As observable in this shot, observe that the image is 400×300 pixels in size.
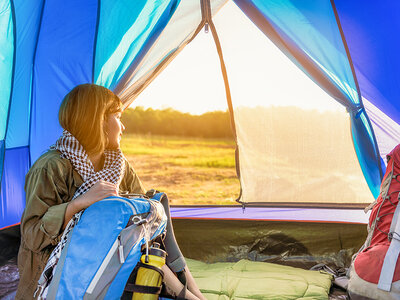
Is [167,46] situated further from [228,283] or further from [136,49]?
[228,283]

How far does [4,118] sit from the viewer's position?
9.04 ft

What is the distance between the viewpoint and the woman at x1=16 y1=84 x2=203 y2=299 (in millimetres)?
1489

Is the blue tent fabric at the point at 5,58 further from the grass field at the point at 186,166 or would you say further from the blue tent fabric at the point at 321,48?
the grass field at the point at 186,166

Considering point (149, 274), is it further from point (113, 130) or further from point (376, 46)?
point (376, 46)

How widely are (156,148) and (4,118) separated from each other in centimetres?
808

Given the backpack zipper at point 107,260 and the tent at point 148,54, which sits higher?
the tent at point 148,54

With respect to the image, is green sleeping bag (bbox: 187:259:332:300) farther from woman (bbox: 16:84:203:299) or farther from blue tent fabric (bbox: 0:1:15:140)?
blue tent fabric (bbox: 0:1:15:140)

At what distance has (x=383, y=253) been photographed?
7.11 feet

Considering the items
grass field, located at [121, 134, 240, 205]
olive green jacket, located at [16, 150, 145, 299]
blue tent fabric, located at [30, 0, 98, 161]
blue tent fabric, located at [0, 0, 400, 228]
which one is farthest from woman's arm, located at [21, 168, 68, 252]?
grass field, located at [121, 134, 240, 205]

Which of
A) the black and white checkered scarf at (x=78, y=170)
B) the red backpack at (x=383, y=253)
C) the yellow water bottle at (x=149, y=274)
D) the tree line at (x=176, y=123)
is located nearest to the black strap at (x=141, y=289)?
the yellow water bottle at (x=149, y=274)

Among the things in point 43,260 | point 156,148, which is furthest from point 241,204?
point 156,148

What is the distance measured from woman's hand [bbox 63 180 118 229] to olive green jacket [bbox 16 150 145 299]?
0.08ft

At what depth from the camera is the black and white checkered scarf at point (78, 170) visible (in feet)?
4.60

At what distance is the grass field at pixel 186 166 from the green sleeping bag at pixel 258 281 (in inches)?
223
